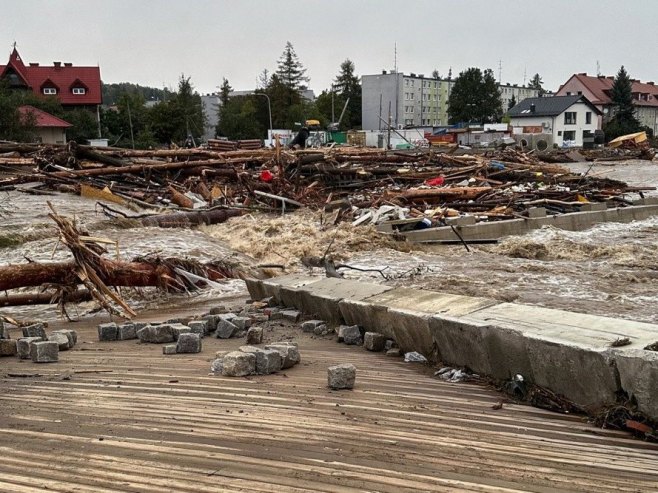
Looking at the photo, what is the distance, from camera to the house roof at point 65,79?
66750 millimetres

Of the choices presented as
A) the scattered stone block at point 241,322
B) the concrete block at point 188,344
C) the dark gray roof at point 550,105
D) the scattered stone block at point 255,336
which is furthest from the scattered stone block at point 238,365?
the dark gray roof at point 550,105

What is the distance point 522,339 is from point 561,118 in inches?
3094

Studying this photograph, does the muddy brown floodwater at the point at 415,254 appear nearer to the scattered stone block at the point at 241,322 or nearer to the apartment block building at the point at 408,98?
the scattered stone block at the point at 241,322

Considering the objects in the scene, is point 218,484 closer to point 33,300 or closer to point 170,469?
point 170,469

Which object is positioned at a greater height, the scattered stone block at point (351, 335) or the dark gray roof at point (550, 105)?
the dark gray roof at point (550, 105)

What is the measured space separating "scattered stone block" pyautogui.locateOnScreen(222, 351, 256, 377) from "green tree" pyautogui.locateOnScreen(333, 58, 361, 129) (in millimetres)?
88260

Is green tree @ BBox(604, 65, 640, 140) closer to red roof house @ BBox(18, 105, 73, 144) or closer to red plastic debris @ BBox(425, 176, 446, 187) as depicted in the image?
red roof house @ BBox(18, 105, 73, 144)

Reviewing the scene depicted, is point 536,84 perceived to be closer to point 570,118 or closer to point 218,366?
point 570,118

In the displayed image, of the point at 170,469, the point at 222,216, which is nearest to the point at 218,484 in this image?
the point at 170,469

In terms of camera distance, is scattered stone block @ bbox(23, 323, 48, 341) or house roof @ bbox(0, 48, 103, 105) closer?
scattered stone block @ bbox(23, 323, 48, 341)

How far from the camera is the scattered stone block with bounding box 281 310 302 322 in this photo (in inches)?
319

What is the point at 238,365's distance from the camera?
553 centimetres

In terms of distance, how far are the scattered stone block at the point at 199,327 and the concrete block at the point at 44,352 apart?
1416 mm

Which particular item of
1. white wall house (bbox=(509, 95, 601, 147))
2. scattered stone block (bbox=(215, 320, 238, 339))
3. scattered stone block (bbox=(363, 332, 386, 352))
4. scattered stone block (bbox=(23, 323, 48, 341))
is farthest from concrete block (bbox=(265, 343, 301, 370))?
white wall house (bbox=(509, 95, 601, 147))
